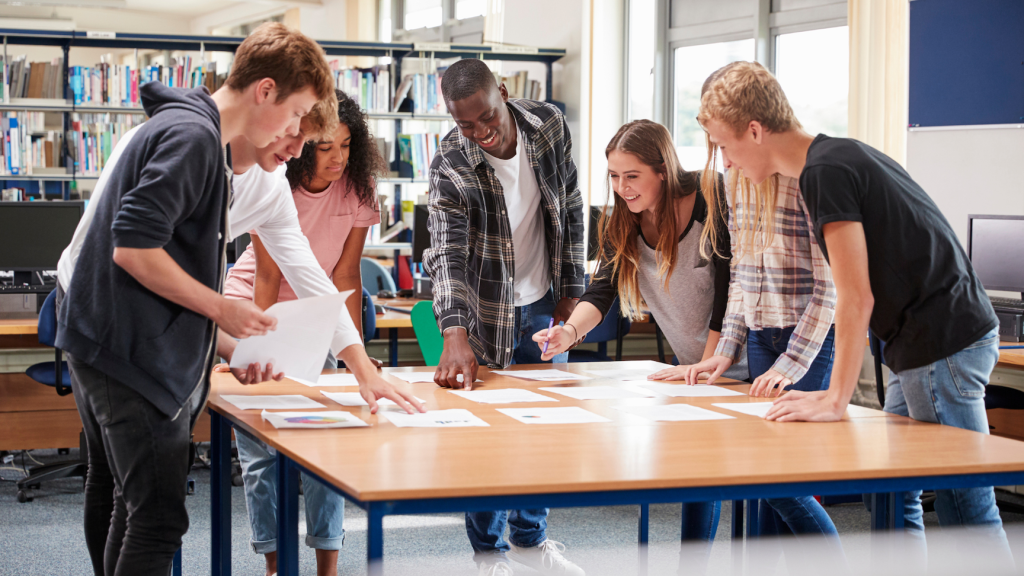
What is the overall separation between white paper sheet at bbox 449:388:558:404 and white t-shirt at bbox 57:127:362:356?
10.5 inches

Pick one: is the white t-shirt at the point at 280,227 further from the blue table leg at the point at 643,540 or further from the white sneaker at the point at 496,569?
the blue table leg at the point at 643,540

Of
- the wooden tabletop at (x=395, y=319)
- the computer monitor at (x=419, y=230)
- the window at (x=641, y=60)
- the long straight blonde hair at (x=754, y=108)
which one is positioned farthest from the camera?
the window at (x=641, y=60)

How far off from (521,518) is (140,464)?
4.12 feet

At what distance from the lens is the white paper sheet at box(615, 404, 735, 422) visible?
1739 mm

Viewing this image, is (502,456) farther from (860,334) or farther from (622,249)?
(622,249)

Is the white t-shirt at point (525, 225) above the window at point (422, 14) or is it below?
below

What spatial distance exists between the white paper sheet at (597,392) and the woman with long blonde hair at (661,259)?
163mm

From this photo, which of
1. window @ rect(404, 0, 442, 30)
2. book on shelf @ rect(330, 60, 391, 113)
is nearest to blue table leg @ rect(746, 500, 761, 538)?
book on shelf @ rect(330, 60, 391, 113)

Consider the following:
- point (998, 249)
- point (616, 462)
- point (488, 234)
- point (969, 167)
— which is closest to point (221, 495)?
point (488, 234)

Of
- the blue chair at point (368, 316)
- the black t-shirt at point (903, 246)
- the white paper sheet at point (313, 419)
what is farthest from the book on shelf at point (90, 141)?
the black t-shirt at point (903, 246)

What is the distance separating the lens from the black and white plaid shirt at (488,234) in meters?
2.28

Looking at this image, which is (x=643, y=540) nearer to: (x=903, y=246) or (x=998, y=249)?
(x=903, y=246)

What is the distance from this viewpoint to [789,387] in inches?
86.4

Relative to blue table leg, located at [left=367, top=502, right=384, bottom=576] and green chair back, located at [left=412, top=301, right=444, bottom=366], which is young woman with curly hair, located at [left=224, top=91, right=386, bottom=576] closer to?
green chair back, located at [left=412, top=301, right=444, bottom=366]
